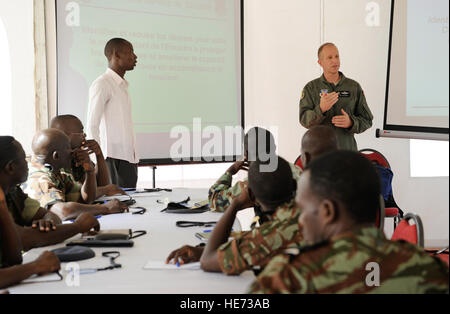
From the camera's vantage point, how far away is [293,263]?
1.08 meters

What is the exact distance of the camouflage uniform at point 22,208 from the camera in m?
A: 2.26

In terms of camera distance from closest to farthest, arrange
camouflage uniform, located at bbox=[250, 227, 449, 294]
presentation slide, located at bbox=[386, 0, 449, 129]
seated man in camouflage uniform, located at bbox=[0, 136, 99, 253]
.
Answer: camouflage uniform, located at bbox=[250, 227, 449, 294] → seated man in camouflage uniform, located at bbox=[0, 136, 99, 253] → presentation slide, located at bbox=[386, 0, 449, 129]

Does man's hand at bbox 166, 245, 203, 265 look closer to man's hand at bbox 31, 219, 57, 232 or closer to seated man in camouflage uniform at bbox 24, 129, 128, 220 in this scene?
man's hand at bbox 31, 219, 57, 232

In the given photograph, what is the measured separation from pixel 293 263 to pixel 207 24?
4706mm

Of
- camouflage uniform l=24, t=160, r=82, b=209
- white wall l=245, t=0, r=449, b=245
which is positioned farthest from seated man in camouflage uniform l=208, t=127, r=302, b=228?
white wall l=245, t=0, r=449, b=245

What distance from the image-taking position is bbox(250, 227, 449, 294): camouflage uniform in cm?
105

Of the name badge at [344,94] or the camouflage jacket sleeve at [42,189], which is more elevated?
the name badge at [344,94]

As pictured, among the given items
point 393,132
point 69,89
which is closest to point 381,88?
point 393,132

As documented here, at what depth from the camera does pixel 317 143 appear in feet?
8.76

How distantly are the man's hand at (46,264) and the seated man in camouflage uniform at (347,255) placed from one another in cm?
77

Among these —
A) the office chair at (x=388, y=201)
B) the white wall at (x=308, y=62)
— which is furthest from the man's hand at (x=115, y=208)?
the white wall at (x=308, y=62)

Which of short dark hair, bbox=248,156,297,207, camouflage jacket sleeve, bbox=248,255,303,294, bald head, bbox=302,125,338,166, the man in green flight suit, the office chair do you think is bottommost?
the office chair

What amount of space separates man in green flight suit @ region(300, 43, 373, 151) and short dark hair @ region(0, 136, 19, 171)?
2768mm

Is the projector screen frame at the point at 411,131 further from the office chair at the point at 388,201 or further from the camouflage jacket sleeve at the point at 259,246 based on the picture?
the camouflage jacket sleeve at the point at 259,246
